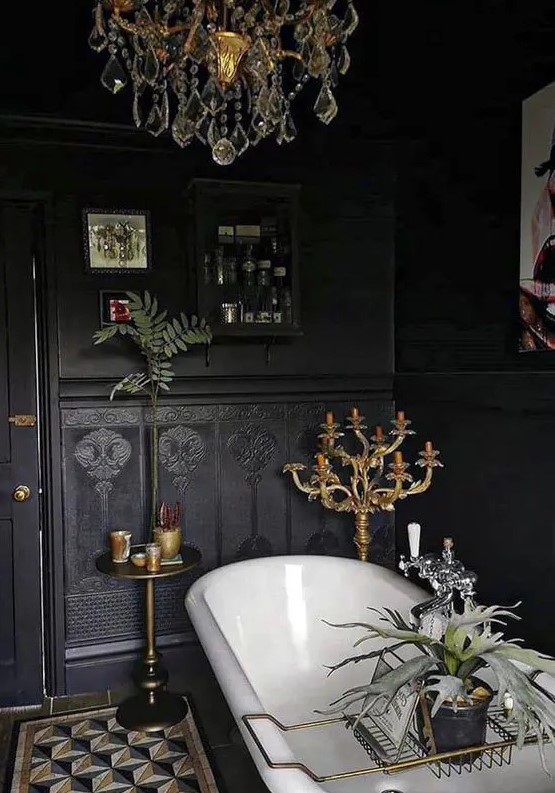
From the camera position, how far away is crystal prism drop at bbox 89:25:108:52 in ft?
6.17

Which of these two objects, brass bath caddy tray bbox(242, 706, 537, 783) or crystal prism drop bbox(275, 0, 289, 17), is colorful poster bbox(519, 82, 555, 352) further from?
brass bath caddy tray bbox(242, 706, 537, 783)

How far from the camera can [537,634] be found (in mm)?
2332

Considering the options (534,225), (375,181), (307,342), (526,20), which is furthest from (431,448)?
(526,20)

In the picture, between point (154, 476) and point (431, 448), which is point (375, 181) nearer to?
point (431, 448)

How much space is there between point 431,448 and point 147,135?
6.18ft

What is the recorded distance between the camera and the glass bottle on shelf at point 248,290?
310 cm

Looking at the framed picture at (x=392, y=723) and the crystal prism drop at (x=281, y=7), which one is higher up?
the crystal prism drop at (x=281, y=7)

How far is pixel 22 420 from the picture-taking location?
303cm

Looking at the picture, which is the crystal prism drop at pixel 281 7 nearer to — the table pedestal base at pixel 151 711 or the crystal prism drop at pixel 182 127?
the crystal prism drop at pixel 182 127

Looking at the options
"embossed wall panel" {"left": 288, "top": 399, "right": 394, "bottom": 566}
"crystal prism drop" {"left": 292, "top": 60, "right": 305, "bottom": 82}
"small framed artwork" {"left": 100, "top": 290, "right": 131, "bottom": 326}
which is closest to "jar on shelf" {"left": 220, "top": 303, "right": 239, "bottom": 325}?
"small framed artwork" {"left": 100, "top": 290, "right": 131, "bottom": 326}

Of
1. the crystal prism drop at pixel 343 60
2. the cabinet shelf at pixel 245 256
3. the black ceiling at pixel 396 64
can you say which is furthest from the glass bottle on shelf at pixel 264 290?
the crystal prism drop at pixel 343 60

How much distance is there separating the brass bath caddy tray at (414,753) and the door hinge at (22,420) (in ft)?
6.05

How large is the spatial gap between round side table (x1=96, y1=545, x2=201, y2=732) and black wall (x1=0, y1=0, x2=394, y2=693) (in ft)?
0.97

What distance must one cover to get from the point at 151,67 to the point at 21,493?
191 centimetres
